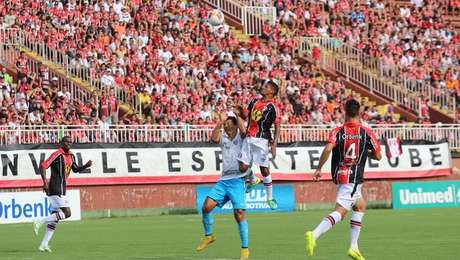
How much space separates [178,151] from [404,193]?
317 inches

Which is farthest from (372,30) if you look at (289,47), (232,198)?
(232,198)

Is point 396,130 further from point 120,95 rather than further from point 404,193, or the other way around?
point 120,95

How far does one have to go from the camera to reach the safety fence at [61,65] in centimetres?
4222

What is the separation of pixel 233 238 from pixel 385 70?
27.7 m

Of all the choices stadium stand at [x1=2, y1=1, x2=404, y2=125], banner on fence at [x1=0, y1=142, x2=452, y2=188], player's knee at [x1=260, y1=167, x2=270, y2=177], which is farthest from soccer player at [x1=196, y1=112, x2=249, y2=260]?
stadium stand at [x1=2, y1=1, x2=404, y2=125]

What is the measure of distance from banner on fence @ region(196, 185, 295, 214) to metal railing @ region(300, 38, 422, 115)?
11.5 metres

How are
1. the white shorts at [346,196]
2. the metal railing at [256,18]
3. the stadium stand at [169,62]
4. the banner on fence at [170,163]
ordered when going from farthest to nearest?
the metal railing at [256,18] < the stadium stand at [169,62] < the banner on fence at [170,163] < the white shorts at [346,196]

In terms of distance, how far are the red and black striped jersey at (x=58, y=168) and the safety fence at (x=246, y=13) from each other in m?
26.4

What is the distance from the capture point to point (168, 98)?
42625 mm

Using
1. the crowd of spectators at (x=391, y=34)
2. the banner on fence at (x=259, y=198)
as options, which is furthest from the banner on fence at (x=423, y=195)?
the crowd of spectators at (x=391, y=34)

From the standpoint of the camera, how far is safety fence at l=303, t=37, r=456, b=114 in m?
51.8

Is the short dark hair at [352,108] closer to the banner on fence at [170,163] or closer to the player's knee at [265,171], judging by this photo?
the player's knee at [265,171]

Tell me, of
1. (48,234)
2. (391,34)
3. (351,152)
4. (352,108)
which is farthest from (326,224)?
(391,34)

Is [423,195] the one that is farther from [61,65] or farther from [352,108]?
[352,108]
